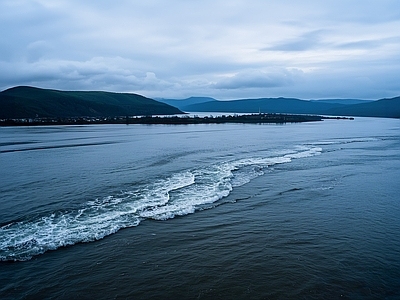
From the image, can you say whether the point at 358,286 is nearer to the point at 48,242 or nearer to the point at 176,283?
the point at 176,283

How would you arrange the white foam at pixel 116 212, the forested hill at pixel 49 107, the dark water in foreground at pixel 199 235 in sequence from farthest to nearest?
1. the forested hill at pixel 49 107
2. the white foam at pixel 116 212
3. the dark water in foreground at pixel 199 235

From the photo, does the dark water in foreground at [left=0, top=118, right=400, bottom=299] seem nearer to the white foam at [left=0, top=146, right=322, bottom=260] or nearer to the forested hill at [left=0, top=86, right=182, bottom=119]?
the white foam at [left=0, top=146, right=322, bottom=260]

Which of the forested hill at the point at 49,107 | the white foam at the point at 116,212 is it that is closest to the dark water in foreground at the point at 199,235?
the white foam at the point at 116,212

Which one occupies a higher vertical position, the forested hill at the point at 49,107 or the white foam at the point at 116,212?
the forested hill at the point at 49,107

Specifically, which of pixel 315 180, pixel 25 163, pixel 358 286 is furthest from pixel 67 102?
pixel 358 286

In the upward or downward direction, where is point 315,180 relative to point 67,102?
downward

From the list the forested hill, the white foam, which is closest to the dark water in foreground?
the white foam

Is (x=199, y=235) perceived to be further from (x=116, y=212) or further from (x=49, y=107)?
(x=49, y=107)

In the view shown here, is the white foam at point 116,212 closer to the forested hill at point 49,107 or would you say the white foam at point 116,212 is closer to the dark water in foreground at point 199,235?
the dark water in foreground at point 199,235

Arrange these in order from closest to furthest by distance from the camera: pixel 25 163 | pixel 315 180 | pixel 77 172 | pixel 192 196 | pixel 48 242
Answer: pixel 48 242 → pixel 192 196 → pixel 315 180 → pixel 77 172 → pixel 25 163
